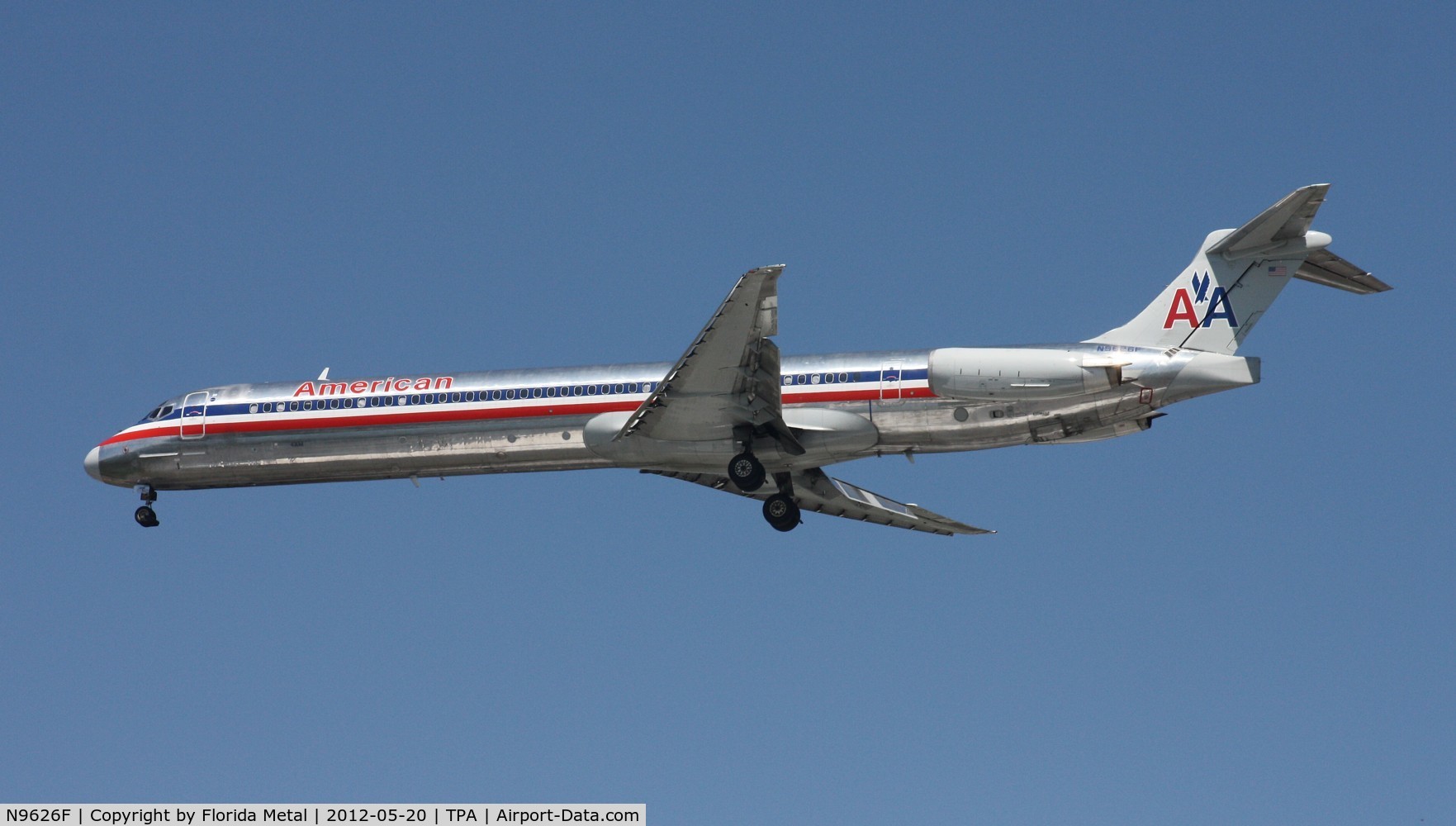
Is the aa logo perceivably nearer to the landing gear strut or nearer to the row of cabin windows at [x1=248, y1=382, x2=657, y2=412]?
the row of cabin windows at [x1=248, y1=382, x2=657, y2=412]

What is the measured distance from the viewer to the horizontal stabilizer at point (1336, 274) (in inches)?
1199

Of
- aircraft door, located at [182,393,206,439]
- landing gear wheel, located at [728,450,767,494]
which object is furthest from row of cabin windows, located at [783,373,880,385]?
aircraft door, located at [182,393,206,439]

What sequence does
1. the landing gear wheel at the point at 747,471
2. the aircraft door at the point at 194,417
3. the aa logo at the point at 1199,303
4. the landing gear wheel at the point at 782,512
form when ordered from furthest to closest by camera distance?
the aircraft door at the point at 194,417, the landing gear wheel at the point at 782,512, the landing gear wheel at the point at 747,471, the aa logo at the point at 1199,303

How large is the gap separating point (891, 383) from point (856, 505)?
686 centimetres

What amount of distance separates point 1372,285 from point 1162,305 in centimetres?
363

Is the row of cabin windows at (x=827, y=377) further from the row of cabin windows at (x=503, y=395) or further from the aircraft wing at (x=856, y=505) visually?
the aircraft wing at (x=856, y=505)

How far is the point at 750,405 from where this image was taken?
104 ft

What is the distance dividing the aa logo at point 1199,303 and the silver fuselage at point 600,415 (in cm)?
95

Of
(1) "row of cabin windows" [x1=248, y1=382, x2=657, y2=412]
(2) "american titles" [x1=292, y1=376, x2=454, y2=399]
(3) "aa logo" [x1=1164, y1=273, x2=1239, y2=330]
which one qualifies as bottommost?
(3) "aa logo" [x1=1164, y1=273, x2=1239, y2=330]

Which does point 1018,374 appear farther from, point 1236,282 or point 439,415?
point 439,415

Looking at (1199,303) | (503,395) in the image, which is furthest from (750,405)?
(1199,303)

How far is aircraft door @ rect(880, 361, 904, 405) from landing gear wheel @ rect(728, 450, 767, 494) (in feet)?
8.54

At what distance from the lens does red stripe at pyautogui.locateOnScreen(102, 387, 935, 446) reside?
3231 centimetres

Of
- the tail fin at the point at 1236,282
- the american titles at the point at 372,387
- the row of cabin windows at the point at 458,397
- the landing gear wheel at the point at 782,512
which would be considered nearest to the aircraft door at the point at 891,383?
the tail fin at the point at 1236,282
